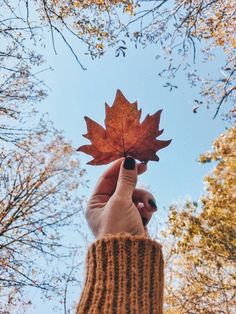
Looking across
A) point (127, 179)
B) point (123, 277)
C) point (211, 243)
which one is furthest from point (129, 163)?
point (211, 243)

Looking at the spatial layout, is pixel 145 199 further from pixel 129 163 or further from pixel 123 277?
pixel 123 277

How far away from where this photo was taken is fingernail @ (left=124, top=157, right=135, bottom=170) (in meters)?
1.13

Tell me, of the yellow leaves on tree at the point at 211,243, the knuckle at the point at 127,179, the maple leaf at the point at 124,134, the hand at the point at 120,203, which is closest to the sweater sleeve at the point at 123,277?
the hand at the point at 120,203

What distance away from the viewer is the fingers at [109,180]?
46.7 inches

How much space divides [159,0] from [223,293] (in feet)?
23.2

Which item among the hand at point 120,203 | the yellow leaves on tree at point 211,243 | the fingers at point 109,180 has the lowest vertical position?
the hand at point 120,203

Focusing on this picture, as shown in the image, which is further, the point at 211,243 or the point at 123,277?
the point at 211,243

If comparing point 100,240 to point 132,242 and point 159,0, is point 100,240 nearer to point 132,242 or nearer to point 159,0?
point 132,242

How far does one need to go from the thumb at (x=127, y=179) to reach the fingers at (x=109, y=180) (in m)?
0.05

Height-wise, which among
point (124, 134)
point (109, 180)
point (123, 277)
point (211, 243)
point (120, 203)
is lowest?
point (123, 277)

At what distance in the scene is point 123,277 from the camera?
93 centimetres

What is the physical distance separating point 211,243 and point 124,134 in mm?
8443

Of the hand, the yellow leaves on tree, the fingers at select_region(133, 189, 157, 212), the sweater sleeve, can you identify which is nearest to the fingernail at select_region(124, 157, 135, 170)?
the hand

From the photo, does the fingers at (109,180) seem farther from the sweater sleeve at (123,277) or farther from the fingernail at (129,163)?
the sweater sleeve at (123,277)
